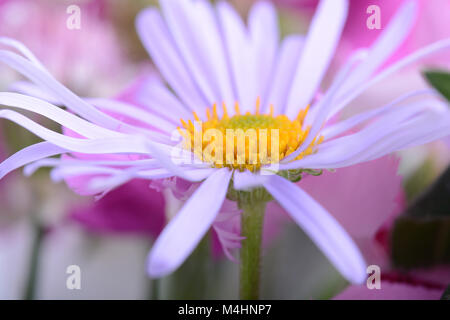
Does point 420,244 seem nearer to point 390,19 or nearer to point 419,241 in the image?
point 419,241

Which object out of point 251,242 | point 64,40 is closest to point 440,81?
point 251,242

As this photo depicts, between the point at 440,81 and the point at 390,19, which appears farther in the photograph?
the point at 390,19

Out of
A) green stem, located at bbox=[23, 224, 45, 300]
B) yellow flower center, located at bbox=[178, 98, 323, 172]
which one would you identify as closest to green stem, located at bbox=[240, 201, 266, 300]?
yellow flower center, located at bbox=[178, 98, 323, 172]

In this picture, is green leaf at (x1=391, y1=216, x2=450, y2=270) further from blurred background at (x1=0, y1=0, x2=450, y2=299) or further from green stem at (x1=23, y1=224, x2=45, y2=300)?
green stem at (x1=23, y1=224, x2=45, y2=300)

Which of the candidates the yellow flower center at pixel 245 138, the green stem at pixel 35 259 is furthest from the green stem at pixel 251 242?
the green stem at pixel 35 259

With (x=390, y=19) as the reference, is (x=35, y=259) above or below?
below
